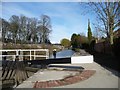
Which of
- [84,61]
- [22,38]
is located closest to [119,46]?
[84,61]

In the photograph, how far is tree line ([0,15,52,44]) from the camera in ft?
222

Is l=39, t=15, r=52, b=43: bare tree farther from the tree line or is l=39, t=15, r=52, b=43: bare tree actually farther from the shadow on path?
the shadow on path

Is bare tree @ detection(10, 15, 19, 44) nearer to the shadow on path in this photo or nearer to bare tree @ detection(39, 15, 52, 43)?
bare tree @ detection(39, 15, 52, 43)

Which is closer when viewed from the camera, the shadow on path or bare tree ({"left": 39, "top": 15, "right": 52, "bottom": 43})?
the shadow on path

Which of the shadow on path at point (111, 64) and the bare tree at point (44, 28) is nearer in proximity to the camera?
the shadow on path at point (111, 64)

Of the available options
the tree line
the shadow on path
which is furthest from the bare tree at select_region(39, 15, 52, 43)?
the shadow on path

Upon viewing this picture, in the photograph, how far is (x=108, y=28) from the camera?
1163 inches

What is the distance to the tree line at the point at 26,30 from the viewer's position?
67562 mm

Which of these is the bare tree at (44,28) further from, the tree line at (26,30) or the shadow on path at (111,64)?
the shadow on path at (111,64)

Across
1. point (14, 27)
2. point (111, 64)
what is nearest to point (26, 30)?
point (14, 27)

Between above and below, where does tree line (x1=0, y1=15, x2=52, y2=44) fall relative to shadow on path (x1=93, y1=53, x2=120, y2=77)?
above

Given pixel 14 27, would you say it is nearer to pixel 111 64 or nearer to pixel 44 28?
pixel 44 28

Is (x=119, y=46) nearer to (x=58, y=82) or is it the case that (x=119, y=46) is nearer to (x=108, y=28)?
(x=108, y=28)

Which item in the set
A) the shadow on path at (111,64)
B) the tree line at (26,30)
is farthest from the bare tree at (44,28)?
the shadow on path at (111,64)
